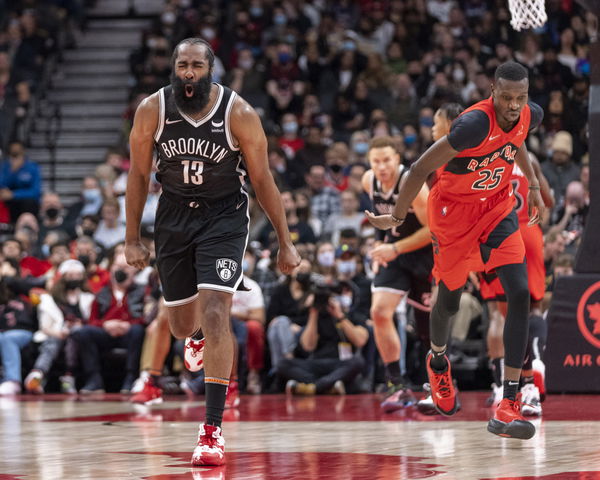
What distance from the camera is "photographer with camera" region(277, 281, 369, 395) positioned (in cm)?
1055

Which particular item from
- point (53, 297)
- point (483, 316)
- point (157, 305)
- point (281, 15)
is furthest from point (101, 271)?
point (281, 15)

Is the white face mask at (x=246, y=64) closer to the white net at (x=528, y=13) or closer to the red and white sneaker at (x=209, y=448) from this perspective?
the white net at (x=528, y=13)

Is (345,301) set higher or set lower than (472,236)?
lower

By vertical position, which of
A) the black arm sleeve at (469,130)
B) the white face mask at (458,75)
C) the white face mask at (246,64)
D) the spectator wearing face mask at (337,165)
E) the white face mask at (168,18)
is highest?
the white face mask at (168,18)

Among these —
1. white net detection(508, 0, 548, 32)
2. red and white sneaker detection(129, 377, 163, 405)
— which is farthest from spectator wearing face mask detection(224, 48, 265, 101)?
white net detection(508, 0, 548, 32)

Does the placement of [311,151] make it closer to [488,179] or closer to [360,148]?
[360,148]

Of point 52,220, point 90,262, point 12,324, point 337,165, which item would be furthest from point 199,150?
point 52,220

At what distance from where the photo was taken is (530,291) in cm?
794

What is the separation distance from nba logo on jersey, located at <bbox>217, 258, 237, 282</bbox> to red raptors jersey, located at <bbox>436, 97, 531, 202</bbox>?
4.86 feet

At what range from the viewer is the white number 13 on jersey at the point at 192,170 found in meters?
5.77

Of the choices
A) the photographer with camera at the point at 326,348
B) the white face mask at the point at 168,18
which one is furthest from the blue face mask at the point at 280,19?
the photographer with camera at the point at 326,348

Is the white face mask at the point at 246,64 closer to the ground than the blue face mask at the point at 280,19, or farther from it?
closer to the ground

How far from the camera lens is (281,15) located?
17516 millimetres

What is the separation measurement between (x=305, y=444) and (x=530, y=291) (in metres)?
2.43
